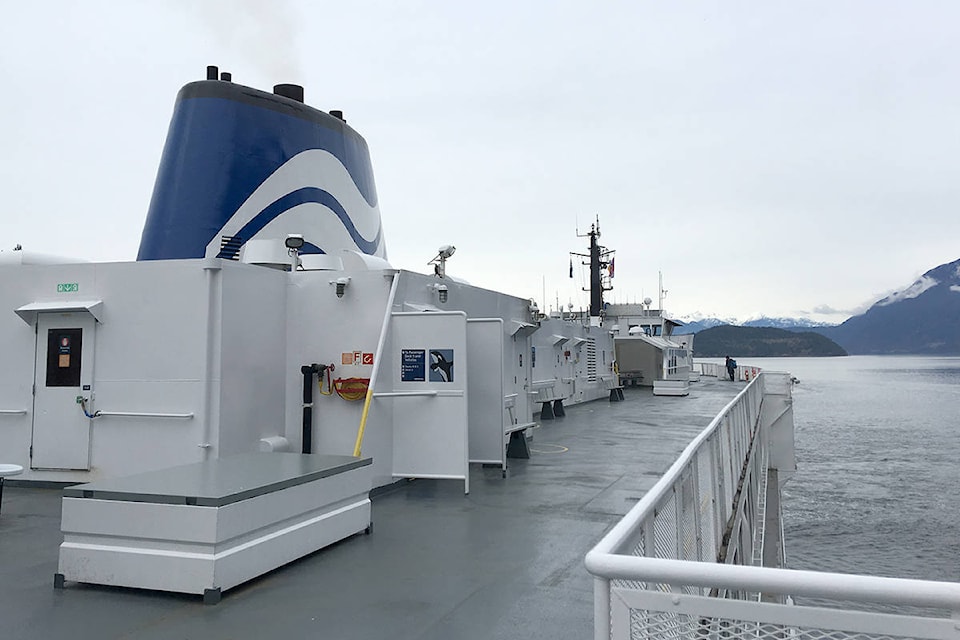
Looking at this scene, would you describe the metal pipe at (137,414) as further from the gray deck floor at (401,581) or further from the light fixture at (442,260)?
the light fixture at (442,260)

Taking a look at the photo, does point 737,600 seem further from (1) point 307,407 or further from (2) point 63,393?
(2) point 63,393

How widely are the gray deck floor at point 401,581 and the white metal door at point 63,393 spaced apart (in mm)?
437

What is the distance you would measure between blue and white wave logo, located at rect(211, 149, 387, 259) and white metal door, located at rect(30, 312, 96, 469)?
312 cm

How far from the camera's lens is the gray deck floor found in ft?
13.4

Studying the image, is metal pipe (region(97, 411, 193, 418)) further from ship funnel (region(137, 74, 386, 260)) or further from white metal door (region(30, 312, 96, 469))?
ship funnel (region(137, 74, 386, 260))

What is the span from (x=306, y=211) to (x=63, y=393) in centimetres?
511

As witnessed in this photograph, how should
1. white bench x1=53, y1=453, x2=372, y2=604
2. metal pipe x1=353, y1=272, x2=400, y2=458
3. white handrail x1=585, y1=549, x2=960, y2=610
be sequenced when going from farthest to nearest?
metal pipe x1=353, y1=272, x2=400, y2=458
white bench x1=53, y1=453, x2=372, y2=604
white handrail x1=585, y1=549, x2=960, y2=610

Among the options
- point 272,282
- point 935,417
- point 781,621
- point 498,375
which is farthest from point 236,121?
point 935,417

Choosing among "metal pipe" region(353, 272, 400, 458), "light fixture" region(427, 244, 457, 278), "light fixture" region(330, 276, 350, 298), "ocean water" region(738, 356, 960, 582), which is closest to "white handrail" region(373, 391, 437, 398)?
"metal pipe" region(353, 272, 400, 458)

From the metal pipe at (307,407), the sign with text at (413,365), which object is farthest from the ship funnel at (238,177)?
the sign with text at (413,365)

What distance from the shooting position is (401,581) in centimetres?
492

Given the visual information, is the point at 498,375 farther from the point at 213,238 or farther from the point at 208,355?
the point at 213,238

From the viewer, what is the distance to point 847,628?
1.83 m

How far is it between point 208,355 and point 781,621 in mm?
6889
